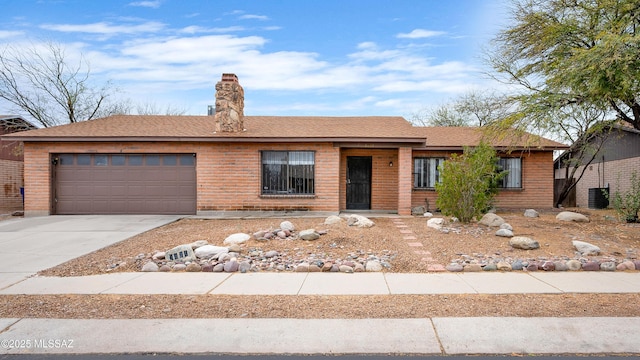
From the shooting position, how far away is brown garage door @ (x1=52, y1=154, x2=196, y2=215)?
14.2 m

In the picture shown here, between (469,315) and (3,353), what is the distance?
17.4 feet

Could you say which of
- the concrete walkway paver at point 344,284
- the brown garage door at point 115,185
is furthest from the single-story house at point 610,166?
the brown garage door at point 115,185

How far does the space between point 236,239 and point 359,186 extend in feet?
23.6

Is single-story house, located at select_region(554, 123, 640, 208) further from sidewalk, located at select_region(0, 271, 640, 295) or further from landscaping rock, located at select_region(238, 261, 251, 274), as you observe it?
landscaping rock, located at select_region(238, 261, 251, 274)

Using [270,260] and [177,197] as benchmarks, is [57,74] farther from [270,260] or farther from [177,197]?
[270,260]

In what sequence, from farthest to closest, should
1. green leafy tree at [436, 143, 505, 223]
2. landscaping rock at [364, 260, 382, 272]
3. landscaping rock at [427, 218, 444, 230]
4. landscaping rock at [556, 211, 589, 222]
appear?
1. landscaping rock at [556, 211, 589, 222]
2. green leafy tree at [436, 143, 505, 223]
3. landscaping rock at [427, 218, 444, 230]
4. landscaping rock at [364, 260, 382, 272]

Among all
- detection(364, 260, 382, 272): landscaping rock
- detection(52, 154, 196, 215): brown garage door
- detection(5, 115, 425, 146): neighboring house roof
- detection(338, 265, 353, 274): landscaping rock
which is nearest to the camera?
detection(338, 265, 353, 274): landscaping rock

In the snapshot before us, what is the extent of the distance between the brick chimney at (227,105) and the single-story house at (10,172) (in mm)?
11948

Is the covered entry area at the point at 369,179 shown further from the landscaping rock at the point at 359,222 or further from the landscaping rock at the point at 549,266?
the landscaping rock at the point at 549,266

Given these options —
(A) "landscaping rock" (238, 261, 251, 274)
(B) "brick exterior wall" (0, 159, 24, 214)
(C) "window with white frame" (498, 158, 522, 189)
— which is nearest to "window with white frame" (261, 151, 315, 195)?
(A) "landscaping rock" (238, 261, 251, 274)

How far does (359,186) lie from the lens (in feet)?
50.5

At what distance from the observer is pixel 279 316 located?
4.92 metres

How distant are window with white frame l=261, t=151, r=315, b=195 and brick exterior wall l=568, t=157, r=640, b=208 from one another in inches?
511

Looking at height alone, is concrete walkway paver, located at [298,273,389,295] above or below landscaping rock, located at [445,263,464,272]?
below
